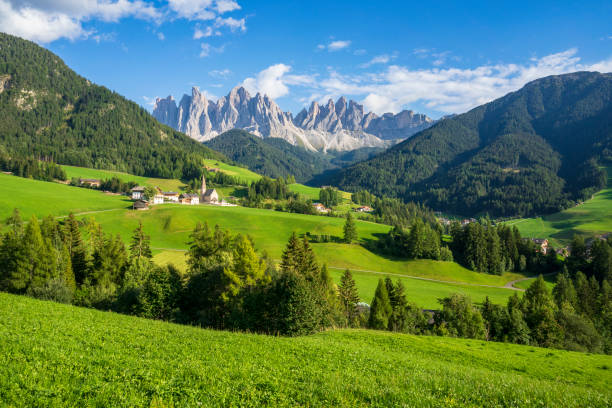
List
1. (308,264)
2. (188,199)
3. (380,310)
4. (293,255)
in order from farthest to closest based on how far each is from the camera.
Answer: (188,199), (308,264), (293,255), (380,310)

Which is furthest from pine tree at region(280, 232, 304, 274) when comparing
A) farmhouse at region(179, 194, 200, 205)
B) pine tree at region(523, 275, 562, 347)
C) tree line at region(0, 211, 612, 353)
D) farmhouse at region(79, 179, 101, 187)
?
farmhouse at region(79, 179, 101, 187)

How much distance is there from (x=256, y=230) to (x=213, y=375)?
99973 mm

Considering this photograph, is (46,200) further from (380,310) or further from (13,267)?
(380,310)

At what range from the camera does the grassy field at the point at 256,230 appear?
8031 cm

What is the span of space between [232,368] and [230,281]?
26836 mm

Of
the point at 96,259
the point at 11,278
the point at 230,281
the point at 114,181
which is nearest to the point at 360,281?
the point at 230,281

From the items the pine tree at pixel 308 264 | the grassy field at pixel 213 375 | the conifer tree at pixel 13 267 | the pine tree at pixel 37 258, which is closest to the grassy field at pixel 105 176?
the conifer tree at pixel 13 267

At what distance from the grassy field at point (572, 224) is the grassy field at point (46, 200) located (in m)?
216

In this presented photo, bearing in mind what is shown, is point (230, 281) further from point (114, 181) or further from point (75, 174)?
point (75, 174)

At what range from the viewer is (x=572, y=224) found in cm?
16962

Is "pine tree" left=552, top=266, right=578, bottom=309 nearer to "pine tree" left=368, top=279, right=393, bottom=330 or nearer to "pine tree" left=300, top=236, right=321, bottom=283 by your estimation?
"pine tree" left=368, top=279, right=393, bottom=330

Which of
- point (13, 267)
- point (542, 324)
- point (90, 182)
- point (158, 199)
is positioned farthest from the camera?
point (90, 182)

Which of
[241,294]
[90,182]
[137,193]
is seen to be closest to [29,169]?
[90,182]

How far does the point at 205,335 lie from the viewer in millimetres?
20188
